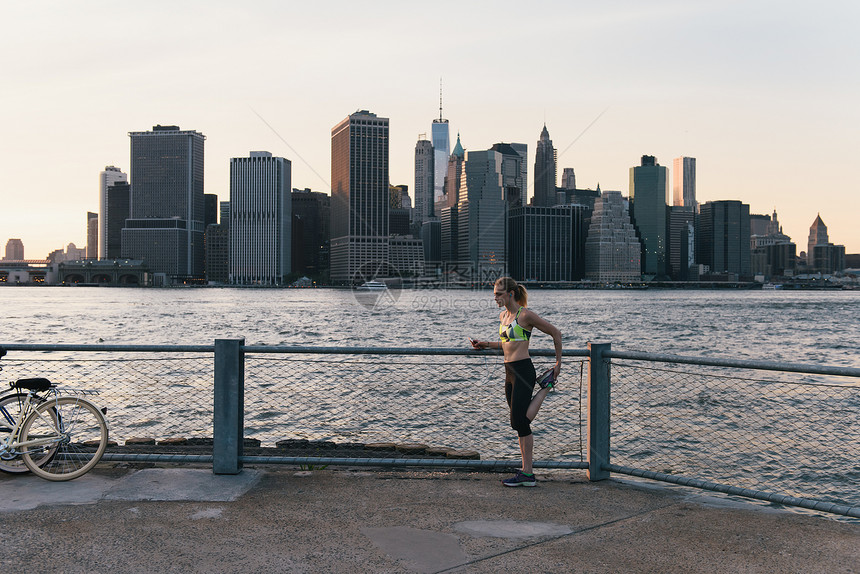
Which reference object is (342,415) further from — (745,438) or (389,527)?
(389,527)

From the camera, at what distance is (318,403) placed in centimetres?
2177

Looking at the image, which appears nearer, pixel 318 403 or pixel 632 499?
pixel 632 499

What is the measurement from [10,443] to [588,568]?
5.70 m

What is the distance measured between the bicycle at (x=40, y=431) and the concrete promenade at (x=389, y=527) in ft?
0.57

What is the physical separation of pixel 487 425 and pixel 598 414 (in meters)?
11.3

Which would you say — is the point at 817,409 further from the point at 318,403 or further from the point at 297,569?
the point at 297,569

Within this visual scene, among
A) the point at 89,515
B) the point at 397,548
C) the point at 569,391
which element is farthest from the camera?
the point at 569,391

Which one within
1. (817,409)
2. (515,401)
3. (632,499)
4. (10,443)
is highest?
(515,401)

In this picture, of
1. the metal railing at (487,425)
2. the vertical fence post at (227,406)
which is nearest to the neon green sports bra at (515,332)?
the metal railing at (487,425)

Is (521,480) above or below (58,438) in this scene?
below

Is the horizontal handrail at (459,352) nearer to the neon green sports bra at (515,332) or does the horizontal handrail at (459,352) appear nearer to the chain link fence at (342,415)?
the neon green sports bra at (515,332)

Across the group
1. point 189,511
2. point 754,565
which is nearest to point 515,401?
point 754,565

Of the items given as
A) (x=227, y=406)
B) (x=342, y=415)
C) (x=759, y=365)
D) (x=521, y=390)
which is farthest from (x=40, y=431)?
(x=342, y=415)

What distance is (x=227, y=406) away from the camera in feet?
23.7
